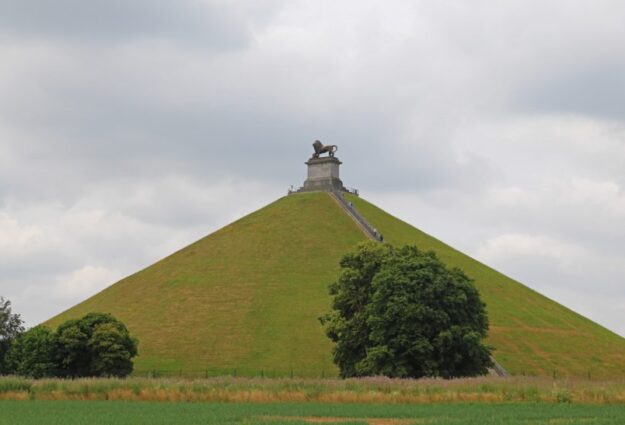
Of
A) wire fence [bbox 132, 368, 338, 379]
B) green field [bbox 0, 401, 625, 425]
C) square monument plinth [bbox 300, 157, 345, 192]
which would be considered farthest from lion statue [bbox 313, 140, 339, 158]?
green field [bbox 0, 401, 625, 425]

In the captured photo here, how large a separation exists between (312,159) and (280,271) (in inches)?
1138

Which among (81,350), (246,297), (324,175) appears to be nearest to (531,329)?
(246,297)

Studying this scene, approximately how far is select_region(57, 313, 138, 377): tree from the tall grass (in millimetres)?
23028

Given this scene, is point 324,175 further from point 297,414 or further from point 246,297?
point 297,414

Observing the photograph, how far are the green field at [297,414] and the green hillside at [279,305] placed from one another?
4014cm

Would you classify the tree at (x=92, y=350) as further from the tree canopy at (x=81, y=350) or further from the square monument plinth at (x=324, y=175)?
the square monument plinth at (x=324, y=175)

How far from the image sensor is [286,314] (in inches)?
3942

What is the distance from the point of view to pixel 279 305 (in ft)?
337

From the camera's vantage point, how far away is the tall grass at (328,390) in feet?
153

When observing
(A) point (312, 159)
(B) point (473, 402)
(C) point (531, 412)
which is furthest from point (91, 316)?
(A) point (312, 159)

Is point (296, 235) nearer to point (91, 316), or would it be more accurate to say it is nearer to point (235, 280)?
point (235, 280)

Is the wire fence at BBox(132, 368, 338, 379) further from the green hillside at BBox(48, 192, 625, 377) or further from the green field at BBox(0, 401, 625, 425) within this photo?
the green field at BBox(0, 401, 625, 425)

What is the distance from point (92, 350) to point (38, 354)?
5.31 meters

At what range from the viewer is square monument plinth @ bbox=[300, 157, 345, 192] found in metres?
136
